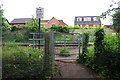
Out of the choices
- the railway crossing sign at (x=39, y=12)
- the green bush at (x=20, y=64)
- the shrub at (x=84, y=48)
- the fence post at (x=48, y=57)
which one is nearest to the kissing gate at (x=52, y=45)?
the fence post at (x=48, y=57)

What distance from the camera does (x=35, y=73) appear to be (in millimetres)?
5961

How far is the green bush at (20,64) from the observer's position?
580 centimetres

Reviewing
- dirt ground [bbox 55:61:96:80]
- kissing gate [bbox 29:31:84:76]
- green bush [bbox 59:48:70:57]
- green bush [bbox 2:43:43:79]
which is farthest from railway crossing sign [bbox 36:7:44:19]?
green bush [bbox 2:43:43:79]

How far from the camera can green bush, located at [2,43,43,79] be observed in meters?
5.80

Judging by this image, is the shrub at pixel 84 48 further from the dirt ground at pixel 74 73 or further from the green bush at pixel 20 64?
the green bush at pixel 20 64

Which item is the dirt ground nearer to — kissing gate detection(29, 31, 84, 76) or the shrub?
kissing gate detection(29, 31, 84, 76)

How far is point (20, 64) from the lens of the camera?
589 cm

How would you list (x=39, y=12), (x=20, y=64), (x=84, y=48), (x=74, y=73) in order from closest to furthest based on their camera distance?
1. (x=20, y=64)
2. (x=74, y=73)
3. (x=39, y=12)
4. (x=84, y=48)

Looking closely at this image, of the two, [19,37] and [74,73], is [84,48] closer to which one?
[74,73]

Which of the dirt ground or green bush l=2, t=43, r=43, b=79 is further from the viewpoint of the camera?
the dirt ground

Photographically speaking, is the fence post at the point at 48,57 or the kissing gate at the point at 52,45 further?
the kissing gate at the point at 52,45

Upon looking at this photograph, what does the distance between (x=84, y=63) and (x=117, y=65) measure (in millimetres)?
2504

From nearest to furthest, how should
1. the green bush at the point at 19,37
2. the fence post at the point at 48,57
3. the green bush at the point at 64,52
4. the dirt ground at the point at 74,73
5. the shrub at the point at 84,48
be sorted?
the fence post at the point at 48,57, the dirt ground at the point at 74,73, the green bush at the point at 19,37, the shrub at the point at 84,48, the green bush at the point at 64,52

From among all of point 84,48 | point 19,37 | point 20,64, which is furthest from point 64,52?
point 20,64
